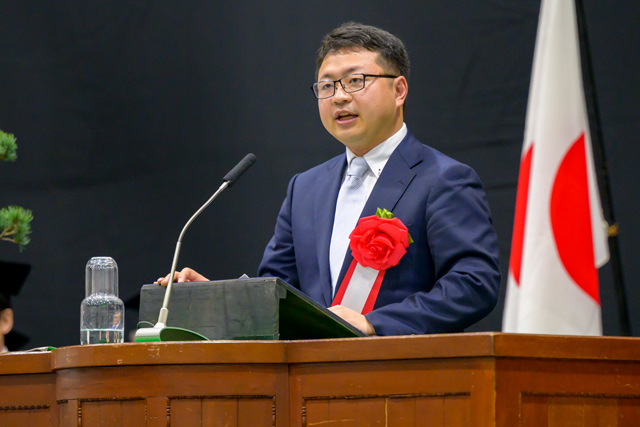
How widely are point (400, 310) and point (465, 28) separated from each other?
2105mm

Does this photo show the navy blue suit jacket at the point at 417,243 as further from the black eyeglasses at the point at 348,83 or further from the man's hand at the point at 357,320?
the black eyeglasses at the point at 348,83

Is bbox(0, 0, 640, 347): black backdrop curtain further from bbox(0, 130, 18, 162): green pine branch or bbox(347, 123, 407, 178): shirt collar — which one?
bbox(347, 123, 407, 178): shirt collar

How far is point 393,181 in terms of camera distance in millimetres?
2344

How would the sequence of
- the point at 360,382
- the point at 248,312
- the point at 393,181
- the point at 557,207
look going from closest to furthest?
the point at 360,382
the point at 248,312
the point at 393,181
the point at 557,207

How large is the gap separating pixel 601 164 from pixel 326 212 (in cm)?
140

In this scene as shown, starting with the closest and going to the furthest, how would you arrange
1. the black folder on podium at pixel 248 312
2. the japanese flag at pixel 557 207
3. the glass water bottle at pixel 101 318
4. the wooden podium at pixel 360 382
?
the wooden podium at pixel 360 382 → the black folder on podium at pixel 248 312 → the glass water bottle at pixel 101 318 → the japanese flag at pixel 557 207

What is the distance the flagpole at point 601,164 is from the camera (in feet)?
10.5

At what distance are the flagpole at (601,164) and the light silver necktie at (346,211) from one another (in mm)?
A: 1263

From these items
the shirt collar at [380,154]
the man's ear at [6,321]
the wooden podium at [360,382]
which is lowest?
the wooden podium at [360,382]

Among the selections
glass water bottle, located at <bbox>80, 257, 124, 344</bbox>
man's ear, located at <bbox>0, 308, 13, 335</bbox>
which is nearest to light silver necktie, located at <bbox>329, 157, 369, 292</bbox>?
glass water bottle, located at <bbox>80, 257, 124, 344</bbox>

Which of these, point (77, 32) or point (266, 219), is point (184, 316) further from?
point (77, 32)

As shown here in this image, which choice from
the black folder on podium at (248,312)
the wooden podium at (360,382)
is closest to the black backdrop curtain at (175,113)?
the black folder on podium at (248,312)

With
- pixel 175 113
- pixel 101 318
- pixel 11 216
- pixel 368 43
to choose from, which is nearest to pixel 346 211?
pixel 368 43

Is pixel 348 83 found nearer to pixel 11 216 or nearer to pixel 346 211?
pixel 346 211
